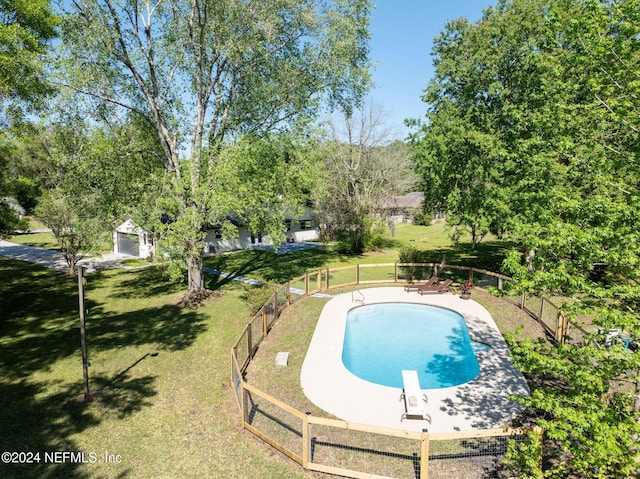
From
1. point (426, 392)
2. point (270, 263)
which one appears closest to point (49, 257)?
point (270, 263)

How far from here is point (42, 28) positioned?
14.7 m

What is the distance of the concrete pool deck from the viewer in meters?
8.70

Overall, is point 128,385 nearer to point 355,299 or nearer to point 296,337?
point 296,337

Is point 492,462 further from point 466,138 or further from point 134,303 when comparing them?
point 134,303

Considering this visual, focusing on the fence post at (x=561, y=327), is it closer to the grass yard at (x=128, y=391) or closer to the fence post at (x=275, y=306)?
the grass yard at (x=128, y=391)

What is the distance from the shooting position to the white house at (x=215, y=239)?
30609 mm

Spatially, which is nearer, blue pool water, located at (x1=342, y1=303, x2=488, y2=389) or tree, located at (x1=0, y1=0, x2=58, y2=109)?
blue pool water, located at (x1=342, y1=303, x2=488, y2=389)

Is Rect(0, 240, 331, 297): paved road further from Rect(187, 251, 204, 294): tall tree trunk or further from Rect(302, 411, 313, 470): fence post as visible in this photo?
Rect(302, 411, 313, 470): fence post

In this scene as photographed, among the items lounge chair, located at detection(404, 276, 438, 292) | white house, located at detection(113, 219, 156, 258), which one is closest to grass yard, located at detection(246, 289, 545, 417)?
lounge chair, located at detection(404, 276, 438, 292)

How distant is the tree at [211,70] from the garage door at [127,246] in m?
15.5

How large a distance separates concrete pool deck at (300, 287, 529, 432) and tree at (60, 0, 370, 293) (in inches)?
301

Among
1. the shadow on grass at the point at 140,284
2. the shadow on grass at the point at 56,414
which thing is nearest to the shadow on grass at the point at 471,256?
the shadow on grass at the point at 140,284

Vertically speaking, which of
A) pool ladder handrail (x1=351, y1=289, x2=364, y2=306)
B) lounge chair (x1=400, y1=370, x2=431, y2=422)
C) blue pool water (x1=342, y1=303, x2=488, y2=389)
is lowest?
blue pool water (x1=342, y1=303, x2=488, y2=389)

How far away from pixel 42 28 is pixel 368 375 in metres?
19.2
